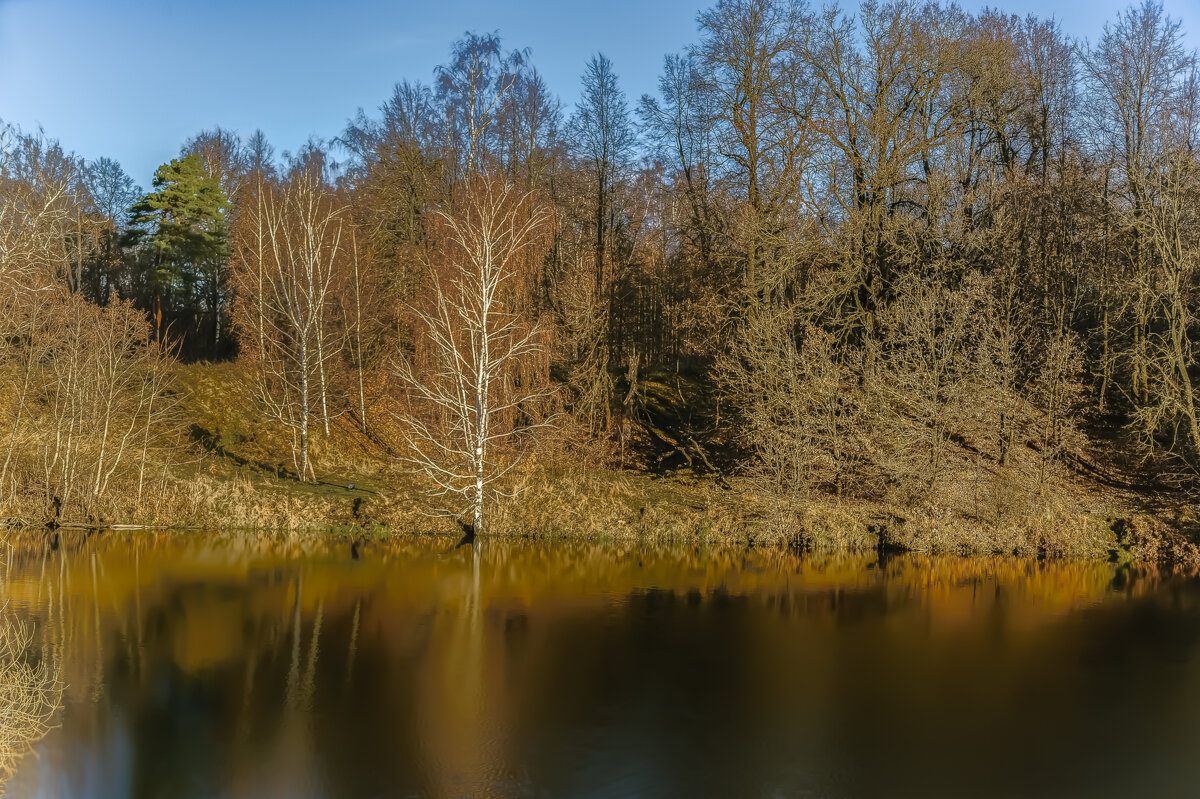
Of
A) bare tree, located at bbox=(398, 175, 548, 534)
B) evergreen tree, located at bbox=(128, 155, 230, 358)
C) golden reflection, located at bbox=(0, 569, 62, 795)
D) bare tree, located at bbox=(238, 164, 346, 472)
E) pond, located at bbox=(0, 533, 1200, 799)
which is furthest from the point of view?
evergreen tree, located at bbox=(128, 155, 230, 358)

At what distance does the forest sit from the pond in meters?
2.48

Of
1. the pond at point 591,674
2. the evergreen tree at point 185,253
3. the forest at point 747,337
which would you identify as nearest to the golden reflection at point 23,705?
the pond at point 591,674

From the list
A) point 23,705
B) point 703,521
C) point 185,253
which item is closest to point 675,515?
point 703,521

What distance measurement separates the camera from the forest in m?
22.5

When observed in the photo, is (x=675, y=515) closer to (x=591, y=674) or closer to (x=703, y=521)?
(x=703, y=521)

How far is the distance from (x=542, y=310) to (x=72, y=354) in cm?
1288

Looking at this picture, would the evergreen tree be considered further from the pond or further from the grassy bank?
the pond

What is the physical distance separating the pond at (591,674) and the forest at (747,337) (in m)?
2.48

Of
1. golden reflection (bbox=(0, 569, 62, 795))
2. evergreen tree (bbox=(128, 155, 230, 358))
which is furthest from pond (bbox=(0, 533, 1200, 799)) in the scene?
evergreen tree (bbox=(128, 155, 230, 358))

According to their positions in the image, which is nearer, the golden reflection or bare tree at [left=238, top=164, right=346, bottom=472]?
the golden reflection

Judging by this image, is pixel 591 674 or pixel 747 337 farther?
pixel 747 337

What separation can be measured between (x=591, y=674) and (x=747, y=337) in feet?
45.0

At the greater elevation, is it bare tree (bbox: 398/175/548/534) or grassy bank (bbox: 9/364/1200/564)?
bare tree (bbox: 398/175/548/534)

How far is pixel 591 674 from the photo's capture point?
1294cm
